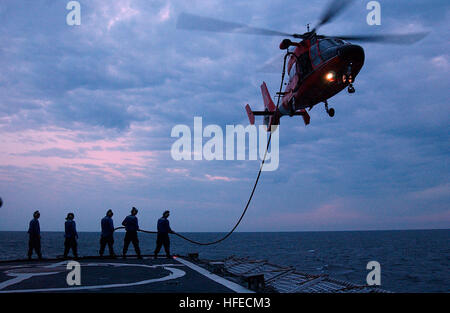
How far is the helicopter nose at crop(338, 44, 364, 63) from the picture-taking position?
1253 centimetres

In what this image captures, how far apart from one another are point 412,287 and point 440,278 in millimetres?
10318

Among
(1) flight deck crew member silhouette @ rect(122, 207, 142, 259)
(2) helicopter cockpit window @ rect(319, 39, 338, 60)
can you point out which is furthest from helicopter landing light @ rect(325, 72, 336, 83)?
(1) flight deck crew member silhouette @ rect(122, 207, 142, 259)

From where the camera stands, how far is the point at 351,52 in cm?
1253

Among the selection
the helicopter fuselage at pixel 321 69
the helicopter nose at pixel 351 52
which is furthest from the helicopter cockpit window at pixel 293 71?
the helicopter nose at pixel 351 52

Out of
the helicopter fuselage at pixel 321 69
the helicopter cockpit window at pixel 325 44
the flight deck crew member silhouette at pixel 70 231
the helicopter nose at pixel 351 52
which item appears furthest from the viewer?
the flight deck crew member silhouette at pixel 70 231

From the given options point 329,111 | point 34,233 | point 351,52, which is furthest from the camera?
point 34,233

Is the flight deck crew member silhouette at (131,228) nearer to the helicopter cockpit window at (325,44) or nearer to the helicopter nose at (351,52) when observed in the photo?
the helicopter cockpit window at (325,44)

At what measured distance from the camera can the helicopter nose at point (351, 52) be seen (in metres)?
12.5

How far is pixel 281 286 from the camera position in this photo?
13.9 m

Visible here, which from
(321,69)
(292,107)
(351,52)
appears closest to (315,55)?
(321,69)

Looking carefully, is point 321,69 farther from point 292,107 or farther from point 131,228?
point 131,228

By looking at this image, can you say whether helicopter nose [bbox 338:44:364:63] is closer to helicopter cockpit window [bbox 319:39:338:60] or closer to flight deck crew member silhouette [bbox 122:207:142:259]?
helicopter cockpit window [bbox 319:39:338:60]
